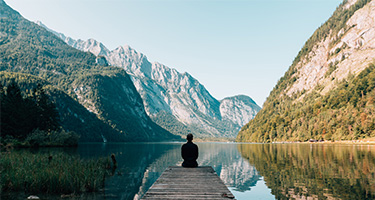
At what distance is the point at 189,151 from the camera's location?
21.5m

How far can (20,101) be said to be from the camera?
10569 centimetres

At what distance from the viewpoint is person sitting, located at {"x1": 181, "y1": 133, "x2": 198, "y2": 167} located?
2120 centimetres

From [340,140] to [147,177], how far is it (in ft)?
482

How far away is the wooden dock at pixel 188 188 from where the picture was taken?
41.2ft

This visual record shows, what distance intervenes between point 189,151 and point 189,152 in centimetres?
14

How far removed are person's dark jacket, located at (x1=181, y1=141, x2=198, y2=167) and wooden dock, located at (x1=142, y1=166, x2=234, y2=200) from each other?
2444mm

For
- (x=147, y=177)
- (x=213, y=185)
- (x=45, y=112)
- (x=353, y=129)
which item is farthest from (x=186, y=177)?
(x=353, y=129)

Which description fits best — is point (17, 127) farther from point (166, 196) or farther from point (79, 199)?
point (166, 196)

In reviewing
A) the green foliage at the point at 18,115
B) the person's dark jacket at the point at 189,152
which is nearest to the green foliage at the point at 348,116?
the person's dark jacket at the point at 189,152

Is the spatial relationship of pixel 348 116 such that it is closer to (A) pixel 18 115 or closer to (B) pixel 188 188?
(A) pixel 18 115

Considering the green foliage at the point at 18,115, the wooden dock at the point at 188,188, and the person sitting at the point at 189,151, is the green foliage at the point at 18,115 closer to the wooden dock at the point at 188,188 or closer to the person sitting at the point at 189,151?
the person sitting at the point at 189,151

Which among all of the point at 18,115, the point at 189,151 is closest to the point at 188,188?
the point at 189,151

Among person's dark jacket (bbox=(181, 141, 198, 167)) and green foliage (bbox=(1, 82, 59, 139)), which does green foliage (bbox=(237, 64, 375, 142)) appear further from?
green foliage (bbox=(1, 82, 59, 139))

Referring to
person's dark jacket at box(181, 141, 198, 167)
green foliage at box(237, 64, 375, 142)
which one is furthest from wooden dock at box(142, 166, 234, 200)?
green foliage at box(237, 64, 375, 142)
